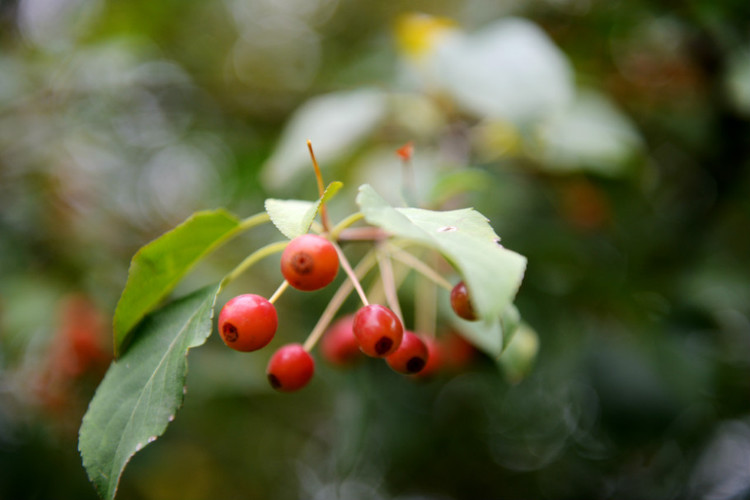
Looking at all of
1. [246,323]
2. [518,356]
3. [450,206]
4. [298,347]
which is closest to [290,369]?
[298,347]

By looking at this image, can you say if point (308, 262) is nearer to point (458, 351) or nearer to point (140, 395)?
point (140, 395)

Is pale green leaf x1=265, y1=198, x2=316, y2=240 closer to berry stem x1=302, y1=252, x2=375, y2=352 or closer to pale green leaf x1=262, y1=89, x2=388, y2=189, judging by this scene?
berry stem x1=302, y1=252, x2=375, y2=352

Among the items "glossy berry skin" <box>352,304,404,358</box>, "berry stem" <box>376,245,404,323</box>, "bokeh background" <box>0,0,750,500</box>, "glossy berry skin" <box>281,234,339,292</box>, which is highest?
"glossy berry skin" <box>281,234,339,292</box>

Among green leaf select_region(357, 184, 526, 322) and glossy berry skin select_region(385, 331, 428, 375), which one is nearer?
green leaf select_region(357, 184, 526, 322)

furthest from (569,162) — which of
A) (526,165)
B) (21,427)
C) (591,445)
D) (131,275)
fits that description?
(21,427)

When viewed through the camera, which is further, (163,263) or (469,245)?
(163,263)

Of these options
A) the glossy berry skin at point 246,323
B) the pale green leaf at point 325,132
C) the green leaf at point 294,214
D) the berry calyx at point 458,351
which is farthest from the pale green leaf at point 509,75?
the glossy berry skin at point 246,323

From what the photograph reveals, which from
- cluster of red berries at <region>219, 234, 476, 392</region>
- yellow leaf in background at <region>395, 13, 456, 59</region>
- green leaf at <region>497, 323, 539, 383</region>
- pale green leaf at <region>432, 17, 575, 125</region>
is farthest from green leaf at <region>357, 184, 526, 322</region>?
yellow leaf in background at <region>395, 13, 456, 59</region>
